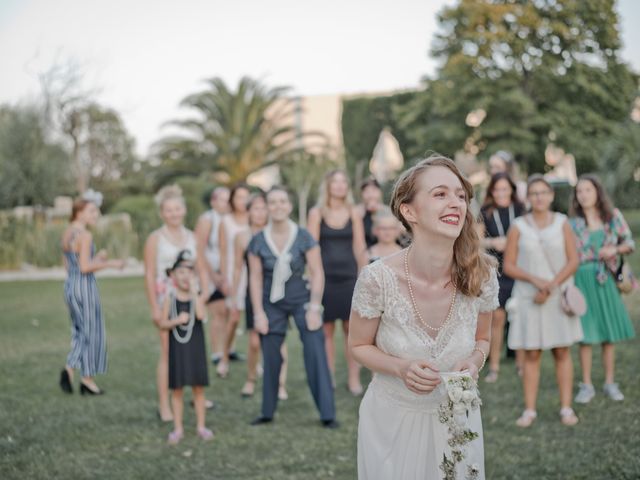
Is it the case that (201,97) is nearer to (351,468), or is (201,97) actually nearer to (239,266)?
(239,266)

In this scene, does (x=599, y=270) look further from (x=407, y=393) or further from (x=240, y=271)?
(x=407, y=393)

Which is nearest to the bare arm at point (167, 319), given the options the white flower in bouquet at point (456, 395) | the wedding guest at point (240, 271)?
the wedding guest at point (240, 271)

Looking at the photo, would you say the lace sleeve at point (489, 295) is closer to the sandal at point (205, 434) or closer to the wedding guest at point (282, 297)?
the wedding guest at point (282, 297)

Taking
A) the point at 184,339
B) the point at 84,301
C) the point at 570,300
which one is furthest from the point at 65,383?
the point at 570,300

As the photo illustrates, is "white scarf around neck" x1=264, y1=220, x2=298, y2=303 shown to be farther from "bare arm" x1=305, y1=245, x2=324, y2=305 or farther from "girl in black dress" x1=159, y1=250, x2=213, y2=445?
"girl in black dress" x1=159, y1=250, x2=213, y2=445

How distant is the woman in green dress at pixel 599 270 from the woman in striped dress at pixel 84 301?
483 cm

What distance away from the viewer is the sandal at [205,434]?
245 inches

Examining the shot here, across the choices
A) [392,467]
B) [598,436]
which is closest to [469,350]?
[392,467]

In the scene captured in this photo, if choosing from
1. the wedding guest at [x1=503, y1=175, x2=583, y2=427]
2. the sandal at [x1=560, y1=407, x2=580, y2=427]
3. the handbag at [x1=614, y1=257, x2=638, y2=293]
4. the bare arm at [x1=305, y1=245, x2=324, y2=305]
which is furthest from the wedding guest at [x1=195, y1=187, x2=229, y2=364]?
the handbag at [x1=614, y1=257, x2=638, y2=293]

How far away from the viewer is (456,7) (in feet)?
107

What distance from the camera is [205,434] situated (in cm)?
624

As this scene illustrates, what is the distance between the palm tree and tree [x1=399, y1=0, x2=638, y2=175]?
27.5 ft

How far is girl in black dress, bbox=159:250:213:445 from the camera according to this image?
245 inches

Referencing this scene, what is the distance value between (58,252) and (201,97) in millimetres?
13229
